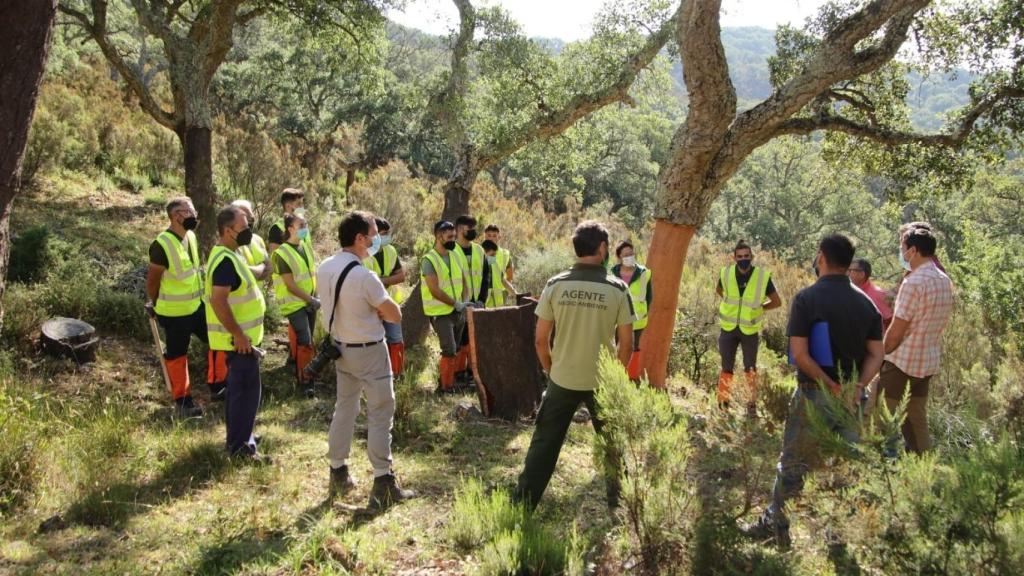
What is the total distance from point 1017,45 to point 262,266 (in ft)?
29.2

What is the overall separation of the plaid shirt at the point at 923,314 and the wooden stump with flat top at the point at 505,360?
10.6 ft

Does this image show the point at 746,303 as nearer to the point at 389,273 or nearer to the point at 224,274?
the point at 389,273

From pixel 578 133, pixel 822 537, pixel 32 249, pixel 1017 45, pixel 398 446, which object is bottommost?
pixel 398 446

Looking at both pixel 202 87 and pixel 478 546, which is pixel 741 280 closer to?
pixel 478 546

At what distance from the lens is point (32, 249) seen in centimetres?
812

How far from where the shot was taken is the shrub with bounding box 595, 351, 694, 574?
3.21 m

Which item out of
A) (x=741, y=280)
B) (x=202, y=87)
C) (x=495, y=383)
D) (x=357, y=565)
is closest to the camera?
(x=357, y=565)

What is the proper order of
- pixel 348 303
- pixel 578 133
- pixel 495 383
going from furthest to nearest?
pixel 578 133, pixel 495 383, pixel 348 303

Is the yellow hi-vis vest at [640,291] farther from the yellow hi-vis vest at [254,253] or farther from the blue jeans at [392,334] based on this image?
the yellow hi-vis vest at [254,253]

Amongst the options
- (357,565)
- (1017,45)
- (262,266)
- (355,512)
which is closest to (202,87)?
(262,266)

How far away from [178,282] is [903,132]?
7823 mm

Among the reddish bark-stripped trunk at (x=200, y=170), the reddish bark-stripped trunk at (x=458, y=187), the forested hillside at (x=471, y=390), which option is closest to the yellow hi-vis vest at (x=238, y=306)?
the forested hillside at (x=471, y=390)

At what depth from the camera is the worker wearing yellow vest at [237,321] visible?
4.98 meters

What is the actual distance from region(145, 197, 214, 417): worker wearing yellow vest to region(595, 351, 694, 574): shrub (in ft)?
12.8
